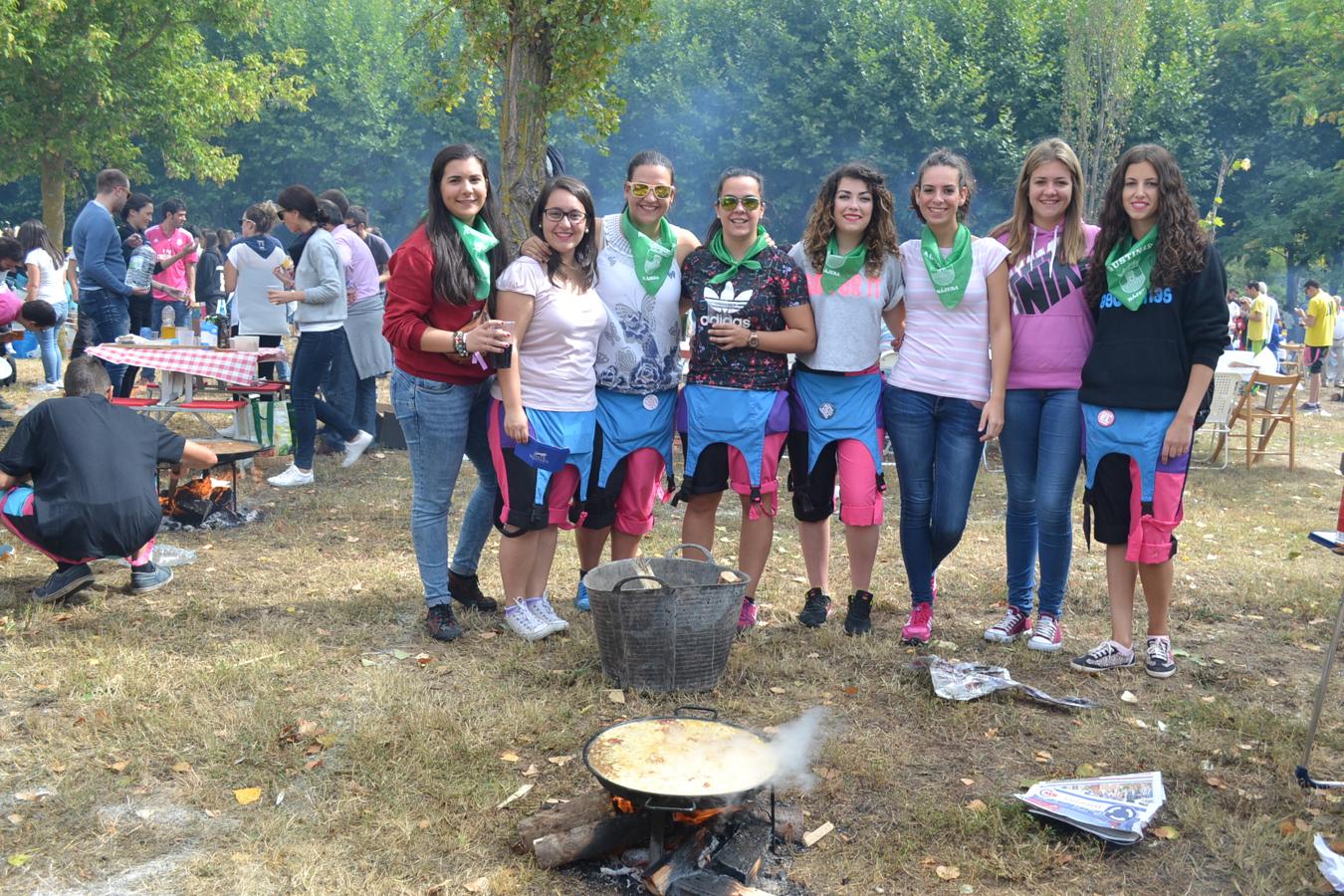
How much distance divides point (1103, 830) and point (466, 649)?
2741 mm

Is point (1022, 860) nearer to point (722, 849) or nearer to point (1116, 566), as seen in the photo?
point (722, 849)

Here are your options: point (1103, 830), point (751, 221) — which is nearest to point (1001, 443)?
point (751, 221)

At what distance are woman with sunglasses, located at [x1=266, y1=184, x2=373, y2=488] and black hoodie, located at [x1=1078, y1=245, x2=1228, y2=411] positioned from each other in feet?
18.7

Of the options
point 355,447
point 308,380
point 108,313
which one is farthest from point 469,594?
point 108,313

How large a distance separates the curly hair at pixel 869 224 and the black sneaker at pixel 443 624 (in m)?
2.26

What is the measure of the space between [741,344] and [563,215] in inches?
35.4

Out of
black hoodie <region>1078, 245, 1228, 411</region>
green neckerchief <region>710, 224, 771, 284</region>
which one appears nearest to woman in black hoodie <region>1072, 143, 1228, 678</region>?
black hoodie <region>1078, 245, 1228, 411</region>

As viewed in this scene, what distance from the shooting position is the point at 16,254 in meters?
10.1

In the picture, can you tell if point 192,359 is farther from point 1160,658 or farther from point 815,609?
point 1160,658

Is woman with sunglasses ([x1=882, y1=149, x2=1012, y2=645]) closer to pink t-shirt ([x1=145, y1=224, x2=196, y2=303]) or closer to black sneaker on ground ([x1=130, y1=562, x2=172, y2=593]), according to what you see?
black sneaker on ground ([x1=130, y1=562, x2=172, y2=593])

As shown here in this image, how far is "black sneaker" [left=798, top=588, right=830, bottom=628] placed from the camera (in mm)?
5234

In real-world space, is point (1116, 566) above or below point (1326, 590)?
above

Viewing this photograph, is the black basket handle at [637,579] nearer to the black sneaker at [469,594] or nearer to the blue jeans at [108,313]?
the black sneaker at [469,594]

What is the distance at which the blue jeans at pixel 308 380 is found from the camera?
318 inches
